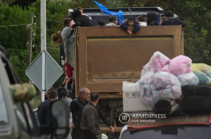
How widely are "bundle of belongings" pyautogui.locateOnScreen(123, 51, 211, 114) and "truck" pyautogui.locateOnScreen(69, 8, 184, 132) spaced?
507 centimetres

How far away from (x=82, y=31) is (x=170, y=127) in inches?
229

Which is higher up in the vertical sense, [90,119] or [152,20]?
[152,20]

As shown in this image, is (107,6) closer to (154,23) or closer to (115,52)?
(154,23)

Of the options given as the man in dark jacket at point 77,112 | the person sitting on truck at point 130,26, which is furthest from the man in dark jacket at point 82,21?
the man in dark jacket at point 77,112

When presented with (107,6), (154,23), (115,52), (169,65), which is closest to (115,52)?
(115,52)

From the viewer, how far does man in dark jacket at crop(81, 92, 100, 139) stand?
→ 12.1 meters

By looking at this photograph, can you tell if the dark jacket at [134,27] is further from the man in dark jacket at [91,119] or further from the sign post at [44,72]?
the sign post at [44,72]

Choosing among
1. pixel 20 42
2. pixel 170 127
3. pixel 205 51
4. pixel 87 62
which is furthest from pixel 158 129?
pixel 20 42

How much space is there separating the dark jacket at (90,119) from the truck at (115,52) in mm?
914

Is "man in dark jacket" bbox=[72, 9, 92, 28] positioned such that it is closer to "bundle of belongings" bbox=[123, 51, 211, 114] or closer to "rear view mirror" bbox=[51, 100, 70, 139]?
"bundle of belongings" bbox=[123, 51, 211, 114]

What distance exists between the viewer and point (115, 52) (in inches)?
522

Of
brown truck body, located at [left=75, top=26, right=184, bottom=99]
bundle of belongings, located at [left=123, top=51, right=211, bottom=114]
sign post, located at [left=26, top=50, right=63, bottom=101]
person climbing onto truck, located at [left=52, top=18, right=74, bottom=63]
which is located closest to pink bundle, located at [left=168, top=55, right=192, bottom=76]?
bundle of belongings, located at [left=123, top=51, right=211, bottom=114]

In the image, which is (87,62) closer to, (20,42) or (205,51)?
(205,51)

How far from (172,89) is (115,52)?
5.91m
